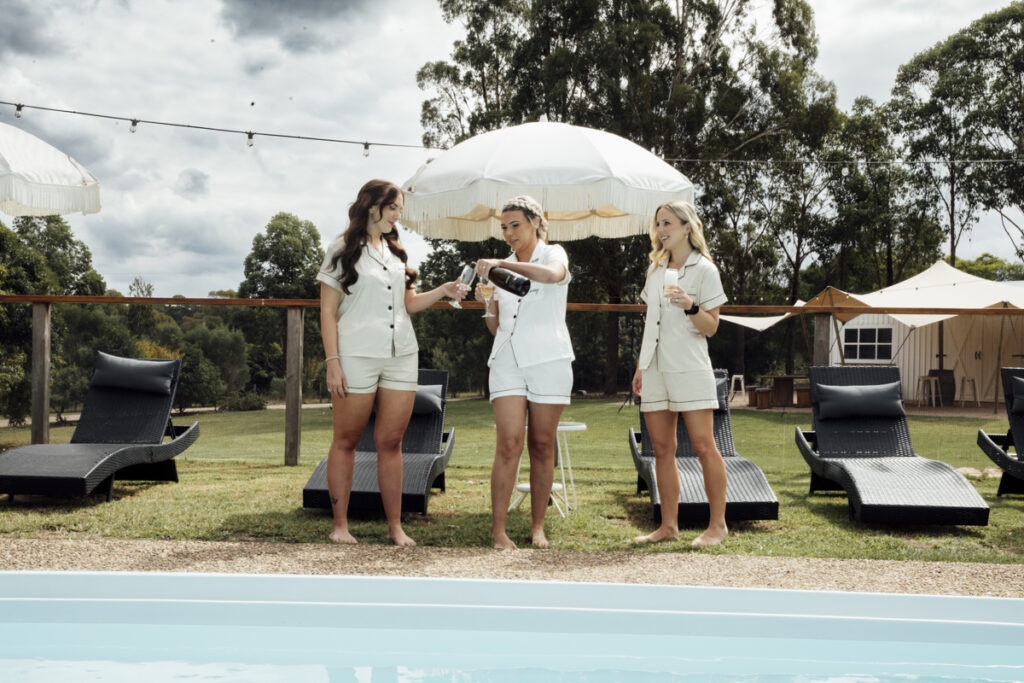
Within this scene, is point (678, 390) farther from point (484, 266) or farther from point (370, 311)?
point (370, 311)

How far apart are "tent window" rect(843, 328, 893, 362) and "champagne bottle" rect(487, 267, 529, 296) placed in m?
16.9

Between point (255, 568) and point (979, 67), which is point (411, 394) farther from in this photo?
point (979, 67)

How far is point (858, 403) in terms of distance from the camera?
17.0 ft

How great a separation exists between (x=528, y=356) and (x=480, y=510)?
1439mm

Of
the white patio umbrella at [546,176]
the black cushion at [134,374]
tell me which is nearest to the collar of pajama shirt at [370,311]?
the white patio umbrella at [546,176]

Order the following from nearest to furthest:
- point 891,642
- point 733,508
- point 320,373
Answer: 1. point 891,642
2. point 733,508
3. point 320,373

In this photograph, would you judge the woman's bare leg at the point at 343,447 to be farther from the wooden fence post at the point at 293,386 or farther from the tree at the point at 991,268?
the tree at the point at 991,268

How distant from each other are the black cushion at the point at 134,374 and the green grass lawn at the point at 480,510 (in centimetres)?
67

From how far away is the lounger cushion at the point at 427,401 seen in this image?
507cm

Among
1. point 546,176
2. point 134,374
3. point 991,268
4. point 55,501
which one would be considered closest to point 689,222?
point 546,176

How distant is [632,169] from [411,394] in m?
1.98

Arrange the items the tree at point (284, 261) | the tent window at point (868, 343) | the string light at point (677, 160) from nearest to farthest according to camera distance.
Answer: the string light at point (677, 160) < the tent window at point (868, 343) < the tree at point (284, 261)

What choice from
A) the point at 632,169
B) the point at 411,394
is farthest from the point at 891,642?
the point at 632,169

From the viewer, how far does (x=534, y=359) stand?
11.8 ft
